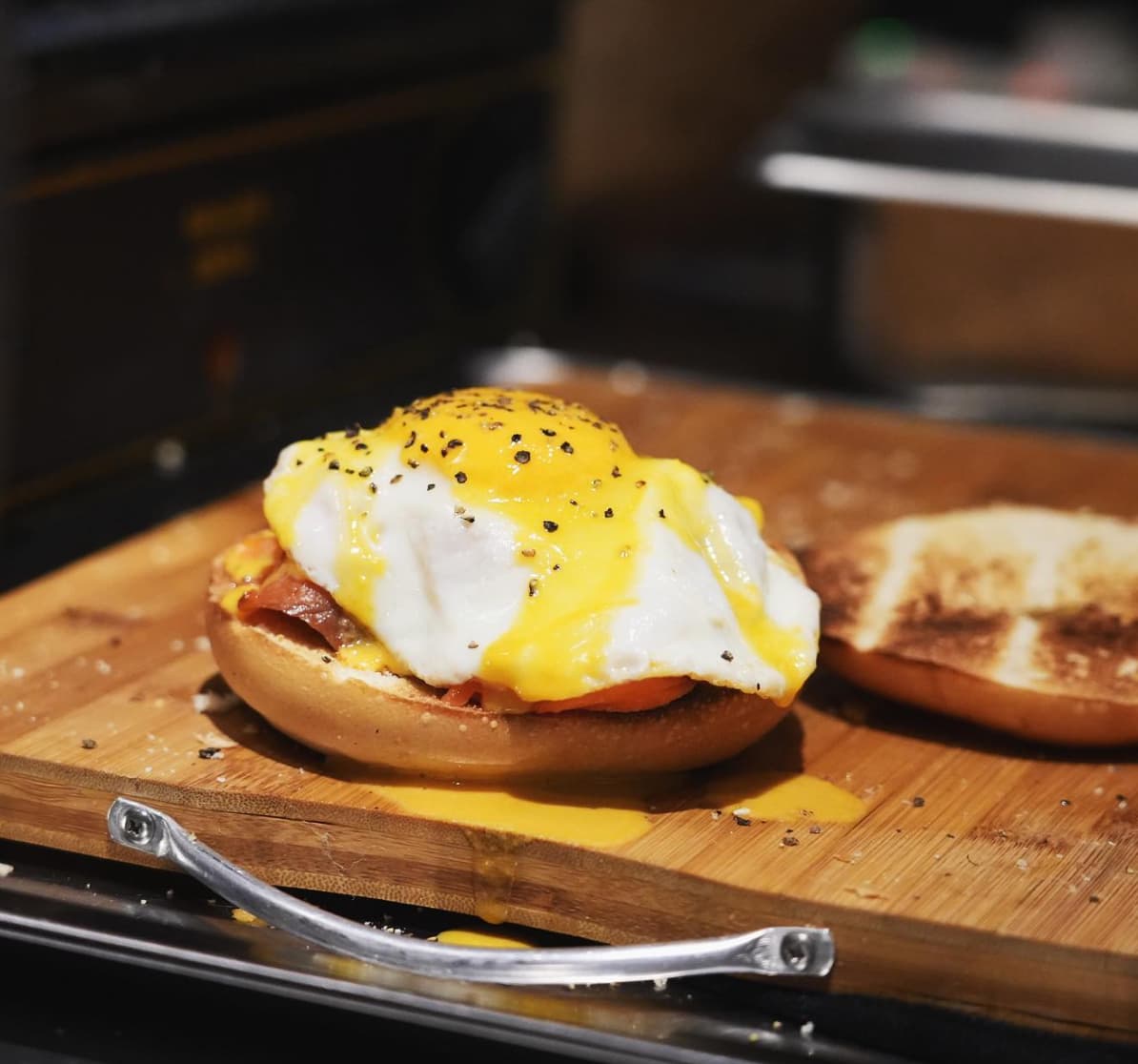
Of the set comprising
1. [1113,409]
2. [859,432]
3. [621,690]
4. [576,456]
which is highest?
[576,456]

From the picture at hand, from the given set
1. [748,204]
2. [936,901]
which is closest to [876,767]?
[936,901]

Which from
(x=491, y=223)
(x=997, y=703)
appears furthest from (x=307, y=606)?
(x=491, y=223)

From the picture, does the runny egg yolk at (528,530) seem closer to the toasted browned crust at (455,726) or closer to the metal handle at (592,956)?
the toasted browned crust at (455,726)

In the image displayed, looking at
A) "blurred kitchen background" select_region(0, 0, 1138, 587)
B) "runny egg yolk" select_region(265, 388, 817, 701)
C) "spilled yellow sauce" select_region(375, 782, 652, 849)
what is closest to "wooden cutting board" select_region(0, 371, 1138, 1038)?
"spilled yellow sauce" select_region(375, 782, 652, 849)

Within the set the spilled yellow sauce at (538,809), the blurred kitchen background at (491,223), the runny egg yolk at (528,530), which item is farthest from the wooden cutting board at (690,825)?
the blurred kitchen background at (491,223)

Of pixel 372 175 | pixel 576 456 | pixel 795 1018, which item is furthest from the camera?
pixel 372 175

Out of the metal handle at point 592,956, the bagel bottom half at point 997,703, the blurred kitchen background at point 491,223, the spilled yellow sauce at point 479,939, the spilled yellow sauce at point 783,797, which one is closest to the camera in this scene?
the metal handle at point 592,956

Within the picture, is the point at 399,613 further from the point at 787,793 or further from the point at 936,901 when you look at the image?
the point at 936,901

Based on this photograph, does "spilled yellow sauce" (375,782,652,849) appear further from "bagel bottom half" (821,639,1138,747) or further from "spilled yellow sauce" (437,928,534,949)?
"bagel bottom half" (821,639,1138,747)
